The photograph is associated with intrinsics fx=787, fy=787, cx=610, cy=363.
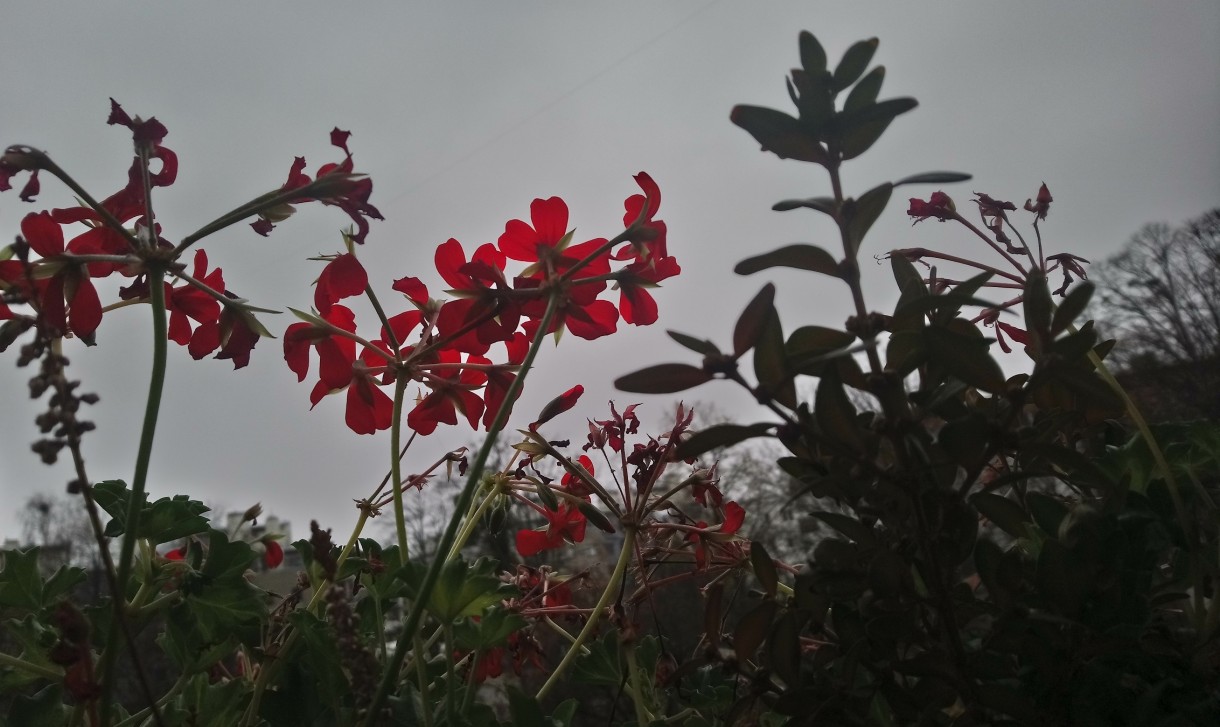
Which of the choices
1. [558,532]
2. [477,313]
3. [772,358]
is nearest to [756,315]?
[772,358]

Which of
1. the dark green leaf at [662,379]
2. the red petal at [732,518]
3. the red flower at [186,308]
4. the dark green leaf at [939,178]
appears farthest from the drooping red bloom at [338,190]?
the red petal at [732,518]

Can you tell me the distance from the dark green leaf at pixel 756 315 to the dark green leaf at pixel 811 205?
5 centimetres

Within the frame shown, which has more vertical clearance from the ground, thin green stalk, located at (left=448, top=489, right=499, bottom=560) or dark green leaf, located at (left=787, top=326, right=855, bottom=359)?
dark green leaf, located at (left=787, top=326, right=855, bottom=359)

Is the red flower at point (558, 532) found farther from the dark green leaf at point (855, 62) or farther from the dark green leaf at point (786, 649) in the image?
the dark green leaf at point (855, 62)

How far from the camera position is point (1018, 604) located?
0.39 metres

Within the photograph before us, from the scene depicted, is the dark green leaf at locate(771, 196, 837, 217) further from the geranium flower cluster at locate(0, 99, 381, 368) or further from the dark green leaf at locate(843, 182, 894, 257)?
the geranium flower cluster at locate(0, 99, 381, 368)

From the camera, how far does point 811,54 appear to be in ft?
1.40

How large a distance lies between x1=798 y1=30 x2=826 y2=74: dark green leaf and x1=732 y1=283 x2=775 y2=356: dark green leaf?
5.2 inches

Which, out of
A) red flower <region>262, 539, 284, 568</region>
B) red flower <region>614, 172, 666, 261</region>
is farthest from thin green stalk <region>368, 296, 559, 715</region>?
red flower <region>262, 539, 284, 568</region>

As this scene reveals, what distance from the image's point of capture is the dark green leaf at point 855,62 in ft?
1.42

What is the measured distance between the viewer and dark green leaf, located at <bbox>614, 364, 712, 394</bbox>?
1.33ft

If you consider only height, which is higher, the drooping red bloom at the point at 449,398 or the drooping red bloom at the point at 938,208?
the drooping red bloom at the point at 938,208

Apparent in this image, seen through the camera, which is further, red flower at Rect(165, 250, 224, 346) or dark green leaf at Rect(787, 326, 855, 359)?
red flower at Rect(165, 250, 224, 346)

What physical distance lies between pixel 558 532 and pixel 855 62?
1.68 feet
